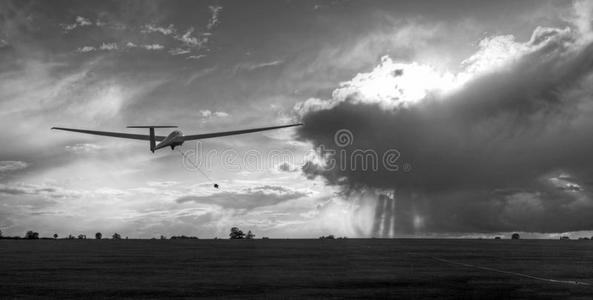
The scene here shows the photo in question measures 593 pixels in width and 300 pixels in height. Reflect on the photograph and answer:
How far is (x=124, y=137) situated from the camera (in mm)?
78438

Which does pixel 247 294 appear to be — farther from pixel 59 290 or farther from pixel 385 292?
pixel 59 290

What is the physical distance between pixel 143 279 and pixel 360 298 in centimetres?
2682

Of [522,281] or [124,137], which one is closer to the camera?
[522,281]

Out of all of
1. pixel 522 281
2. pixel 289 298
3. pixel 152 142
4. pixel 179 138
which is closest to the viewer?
pixel 289 298

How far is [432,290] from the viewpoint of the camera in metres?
50.8

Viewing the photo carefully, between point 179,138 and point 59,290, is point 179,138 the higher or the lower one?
the higher one

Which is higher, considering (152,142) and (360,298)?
(152,142)

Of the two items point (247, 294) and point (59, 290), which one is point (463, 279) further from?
point (59, 290)

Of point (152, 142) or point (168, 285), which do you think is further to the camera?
point (152, 142)

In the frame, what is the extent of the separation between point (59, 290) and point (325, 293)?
2430 cm

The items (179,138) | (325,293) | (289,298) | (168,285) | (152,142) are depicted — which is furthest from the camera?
(152,142)

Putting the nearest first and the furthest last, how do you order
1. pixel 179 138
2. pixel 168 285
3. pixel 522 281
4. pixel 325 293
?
1. pixel 325 293
2. pixel 168 285
3. pixel 522 281
4. pixel 179 138

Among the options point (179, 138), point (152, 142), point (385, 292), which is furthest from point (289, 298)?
point (152, 142)

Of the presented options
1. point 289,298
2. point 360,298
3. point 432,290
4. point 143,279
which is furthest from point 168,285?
point 432,290
